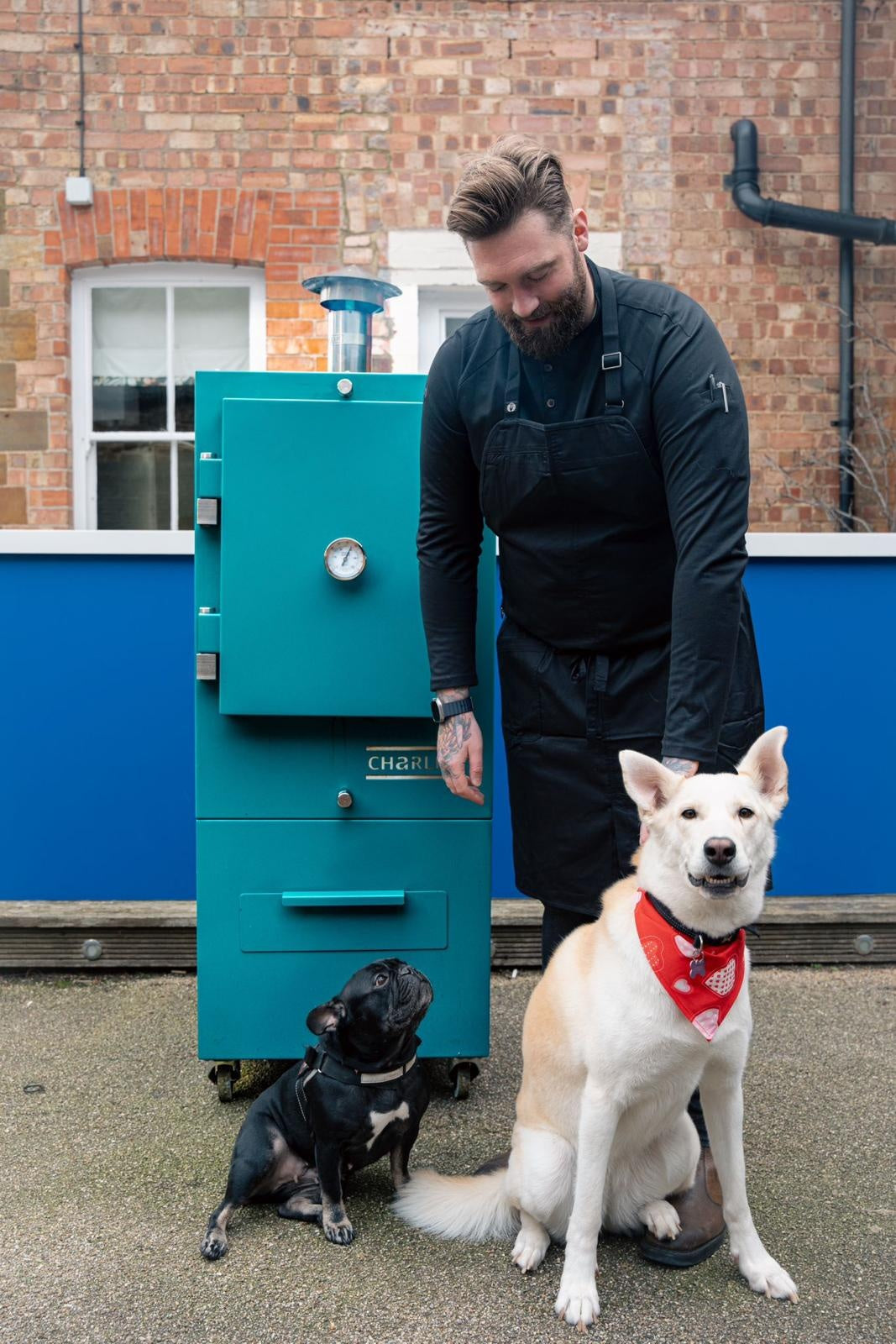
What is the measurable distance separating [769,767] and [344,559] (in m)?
1.20

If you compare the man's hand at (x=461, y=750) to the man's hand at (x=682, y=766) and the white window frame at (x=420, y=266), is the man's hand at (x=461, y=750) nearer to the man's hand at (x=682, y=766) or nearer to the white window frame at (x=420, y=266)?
the man's hand at (x=682, y=766)

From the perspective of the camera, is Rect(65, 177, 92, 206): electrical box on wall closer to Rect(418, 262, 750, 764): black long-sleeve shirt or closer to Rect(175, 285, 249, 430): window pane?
Rect(175, 285, 249, 430): window pane

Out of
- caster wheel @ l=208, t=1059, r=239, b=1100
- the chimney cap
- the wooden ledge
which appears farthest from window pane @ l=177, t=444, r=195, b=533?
caster wheel @ l=208, t=1059, r=239, b=1100

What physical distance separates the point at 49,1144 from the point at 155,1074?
44cm

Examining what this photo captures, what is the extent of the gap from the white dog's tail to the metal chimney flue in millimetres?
1928

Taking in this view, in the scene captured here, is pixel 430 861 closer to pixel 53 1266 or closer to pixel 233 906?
pixel 233 906

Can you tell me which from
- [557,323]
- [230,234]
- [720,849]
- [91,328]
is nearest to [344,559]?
[557,323]

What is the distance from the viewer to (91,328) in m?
5.79

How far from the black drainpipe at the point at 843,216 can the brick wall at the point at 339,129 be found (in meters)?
0.09

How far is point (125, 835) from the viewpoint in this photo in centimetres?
397

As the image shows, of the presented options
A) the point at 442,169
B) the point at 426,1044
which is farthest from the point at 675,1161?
the point at 442,169

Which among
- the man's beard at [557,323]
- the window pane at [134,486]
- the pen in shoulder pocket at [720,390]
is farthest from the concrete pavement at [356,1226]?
the window pane at [134,486]

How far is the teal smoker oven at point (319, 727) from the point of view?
2793mm

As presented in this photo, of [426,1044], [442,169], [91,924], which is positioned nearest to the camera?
[426,1044]
